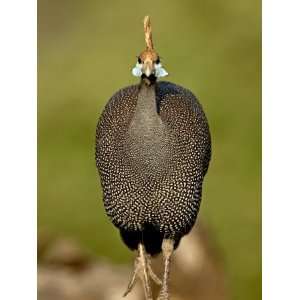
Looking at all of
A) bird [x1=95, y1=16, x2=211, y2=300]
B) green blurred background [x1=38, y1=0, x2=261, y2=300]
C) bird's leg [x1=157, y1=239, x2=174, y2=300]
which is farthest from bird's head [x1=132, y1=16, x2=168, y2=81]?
bird's leg [x1=157, y1=239, x2=174, y2=300]

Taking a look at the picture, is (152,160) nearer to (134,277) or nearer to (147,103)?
(147,103)

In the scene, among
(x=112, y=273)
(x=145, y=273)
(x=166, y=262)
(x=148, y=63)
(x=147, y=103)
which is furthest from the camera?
(x=112, y=273)

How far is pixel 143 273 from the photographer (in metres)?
6.09

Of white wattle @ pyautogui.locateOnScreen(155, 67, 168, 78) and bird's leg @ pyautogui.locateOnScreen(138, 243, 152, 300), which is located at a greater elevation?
white wattle @ pyautogui.locateOnScreen(155, 67, 168, 78)

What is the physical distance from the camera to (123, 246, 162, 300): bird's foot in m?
6.07

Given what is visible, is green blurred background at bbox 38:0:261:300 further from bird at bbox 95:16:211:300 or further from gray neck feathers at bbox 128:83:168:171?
gray neck feathers at bbox 128:83:168:171

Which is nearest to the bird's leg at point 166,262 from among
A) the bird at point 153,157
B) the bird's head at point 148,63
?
the bird at point 153,157

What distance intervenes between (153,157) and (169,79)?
675 mm

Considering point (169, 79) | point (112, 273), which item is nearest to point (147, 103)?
point (169, 79)

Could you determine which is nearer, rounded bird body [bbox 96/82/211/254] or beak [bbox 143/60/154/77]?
beak [bbox 143/60/154/77]

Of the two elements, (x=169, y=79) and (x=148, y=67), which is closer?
(x=148, y=67)
